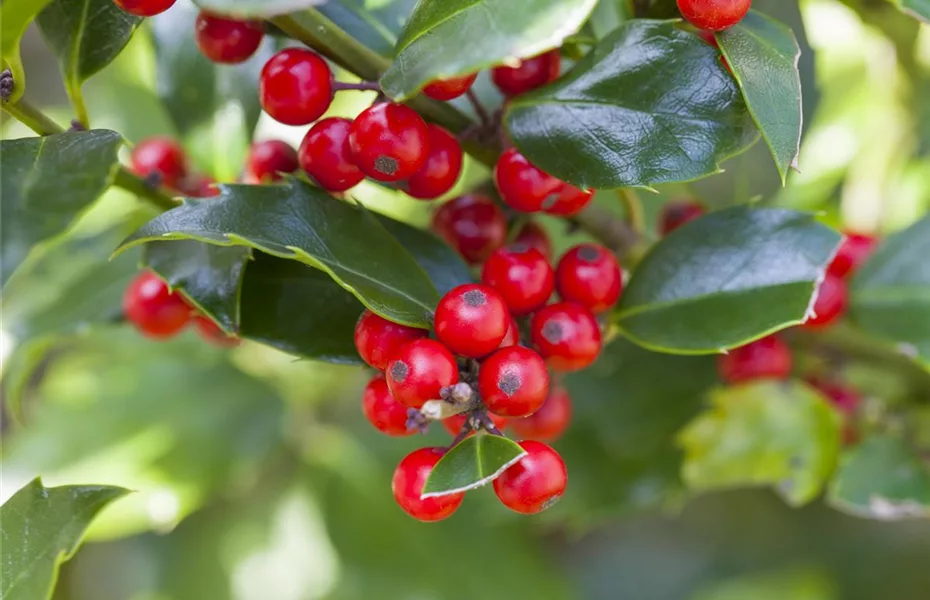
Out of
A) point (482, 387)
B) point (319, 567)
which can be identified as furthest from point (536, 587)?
point (482, 387)

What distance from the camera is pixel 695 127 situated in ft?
2.01

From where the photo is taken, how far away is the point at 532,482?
0.58 m

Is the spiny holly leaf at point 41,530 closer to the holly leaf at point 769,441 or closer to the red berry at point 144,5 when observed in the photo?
the red berry at point 144,5

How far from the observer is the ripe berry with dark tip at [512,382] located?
1.92 feet

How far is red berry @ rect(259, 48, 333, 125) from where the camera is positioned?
651 mm

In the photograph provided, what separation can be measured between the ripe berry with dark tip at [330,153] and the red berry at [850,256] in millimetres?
612

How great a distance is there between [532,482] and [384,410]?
13 cm

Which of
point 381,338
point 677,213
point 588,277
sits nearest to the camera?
point 381,338

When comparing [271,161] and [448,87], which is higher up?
[448,87]

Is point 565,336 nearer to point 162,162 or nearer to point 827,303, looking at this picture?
point 827,303

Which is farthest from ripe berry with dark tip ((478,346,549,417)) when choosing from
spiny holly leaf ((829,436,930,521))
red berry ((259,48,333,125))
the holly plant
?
spiny holly leaf ((829,436,930,521))

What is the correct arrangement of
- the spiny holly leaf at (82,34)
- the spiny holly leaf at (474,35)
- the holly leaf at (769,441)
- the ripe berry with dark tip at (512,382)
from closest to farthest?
the spiny holly leaf at (474,35)
the ripe berry with dark tip at (512,382)
the spiny holly leaf at (82,34)
the holly leaf at (769,441)

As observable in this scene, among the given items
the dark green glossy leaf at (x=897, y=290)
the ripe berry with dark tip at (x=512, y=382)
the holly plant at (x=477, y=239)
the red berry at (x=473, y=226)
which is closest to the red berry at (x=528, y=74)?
the holly plant at (x=477, y=239)

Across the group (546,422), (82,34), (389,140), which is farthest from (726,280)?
(82,34)
